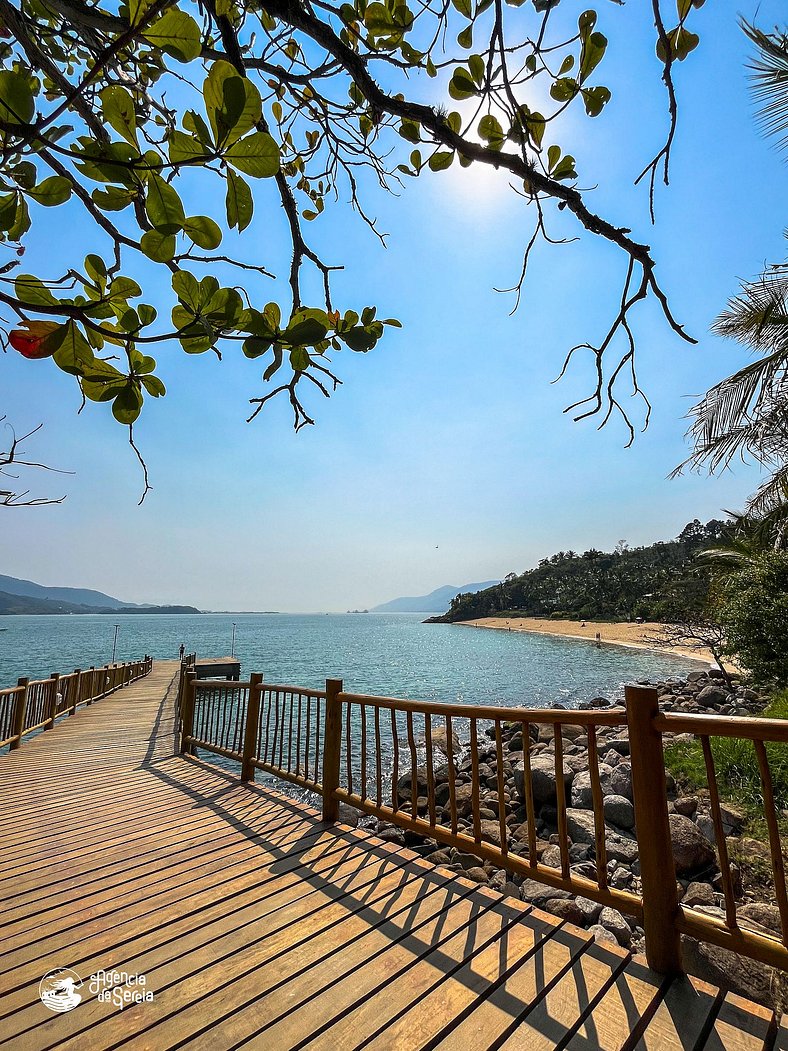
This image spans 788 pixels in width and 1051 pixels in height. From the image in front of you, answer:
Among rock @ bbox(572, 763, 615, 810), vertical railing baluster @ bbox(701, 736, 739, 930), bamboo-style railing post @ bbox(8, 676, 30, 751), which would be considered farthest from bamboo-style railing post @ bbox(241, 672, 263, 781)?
bamboo-style railing post @ bbox(8, 676, 30, 751)

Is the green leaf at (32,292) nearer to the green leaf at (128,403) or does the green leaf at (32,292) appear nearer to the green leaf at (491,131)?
the green leaf at (128,403)

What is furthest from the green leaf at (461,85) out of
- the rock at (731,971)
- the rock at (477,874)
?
the rock at (477,874)

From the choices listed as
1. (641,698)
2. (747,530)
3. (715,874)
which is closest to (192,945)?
(641,698)

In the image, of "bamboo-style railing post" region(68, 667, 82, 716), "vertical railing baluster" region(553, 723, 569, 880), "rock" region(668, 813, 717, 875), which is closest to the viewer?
"vertical railing baluster" region(553, 723, 569, 880)

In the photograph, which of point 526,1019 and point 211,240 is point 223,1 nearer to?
point 211,240

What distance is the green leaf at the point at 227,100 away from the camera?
0.61 meters

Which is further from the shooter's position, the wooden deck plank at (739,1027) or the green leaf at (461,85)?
the wooden deck plank at (739,1027)

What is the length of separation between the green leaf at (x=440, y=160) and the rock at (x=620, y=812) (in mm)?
6192

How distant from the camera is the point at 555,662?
85.6 ft

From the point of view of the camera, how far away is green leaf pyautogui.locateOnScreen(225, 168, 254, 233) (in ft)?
Result: 2.31

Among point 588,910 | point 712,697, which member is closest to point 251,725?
point 588,910

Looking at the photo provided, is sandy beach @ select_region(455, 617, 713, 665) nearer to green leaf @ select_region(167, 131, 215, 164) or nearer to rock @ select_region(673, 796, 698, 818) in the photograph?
rock @ select_region(673, 796, 698, 818)

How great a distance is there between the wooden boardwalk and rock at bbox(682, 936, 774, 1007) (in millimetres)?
991

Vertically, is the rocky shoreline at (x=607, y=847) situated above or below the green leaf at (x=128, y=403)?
below
